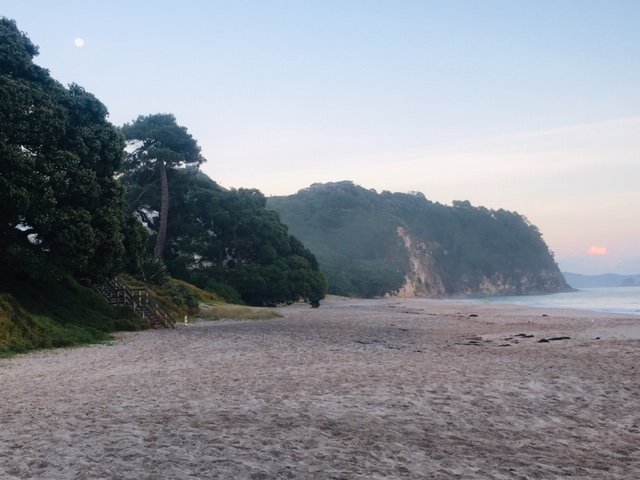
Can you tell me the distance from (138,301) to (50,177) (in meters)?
8.57

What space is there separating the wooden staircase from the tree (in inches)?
968

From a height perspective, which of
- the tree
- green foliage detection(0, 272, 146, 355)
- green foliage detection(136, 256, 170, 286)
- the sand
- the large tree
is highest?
the tree

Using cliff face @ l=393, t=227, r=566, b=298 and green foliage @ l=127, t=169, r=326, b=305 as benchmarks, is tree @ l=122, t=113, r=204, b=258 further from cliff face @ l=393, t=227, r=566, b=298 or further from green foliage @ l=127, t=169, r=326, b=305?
cliff face @ l=393, t=227, r=566, b=298

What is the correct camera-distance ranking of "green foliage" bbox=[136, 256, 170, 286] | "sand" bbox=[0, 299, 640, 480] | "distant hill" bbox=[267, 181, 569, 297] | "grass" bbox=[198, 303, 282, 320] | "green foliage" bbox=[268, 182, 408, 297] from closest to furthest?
"sand" bbox=[0, 299, 640, 480] → "grass" bbox=[198, 303, 282, 320] → "green foliage" bbox=[136, 256, 170, 286] → "green foliage" bbox=[268, 182, 408, 297] → "distant hill" bbox=[267, 181, 569, 297]

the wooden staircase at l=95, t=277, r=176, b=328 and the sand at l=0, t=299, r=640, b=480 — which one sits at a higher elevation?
the wooden staircase at l=95, t=277, r=176, b=328

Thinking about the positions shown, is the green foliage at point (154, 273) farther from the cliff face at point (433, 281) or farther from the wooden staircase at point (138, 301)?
the cliff face at point (433, 281)

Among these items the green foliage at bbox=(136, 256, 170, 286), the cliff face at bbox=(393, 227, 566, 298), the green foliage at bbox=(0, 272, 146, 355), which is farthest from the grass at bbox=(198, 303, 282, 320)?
the cliff face at bbox=(393, 227, 566, 298)

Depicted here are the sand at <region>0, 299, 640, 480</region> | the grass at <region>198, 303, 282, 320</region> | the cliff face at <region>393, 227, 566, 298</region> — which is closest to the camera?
the sand at <region>0, 299, 640, 480</region>

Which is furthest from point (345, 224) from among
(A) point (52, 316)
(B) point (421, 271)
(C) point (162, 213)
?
(A) point (52, 316)

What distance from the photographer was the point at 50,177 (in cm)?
2259

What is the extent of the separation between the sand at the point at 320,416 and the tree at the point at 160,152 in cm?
3859

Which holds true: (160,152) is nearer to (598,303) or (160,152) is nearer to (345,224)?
(598,303)

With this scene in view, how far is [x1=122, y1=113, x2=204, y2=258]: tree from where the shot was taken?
53.6m

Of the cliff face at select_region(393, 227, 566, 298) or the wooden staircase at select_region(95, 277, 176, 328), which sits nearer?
the wooden staircase at select_region(95, 277, 176, 328)
